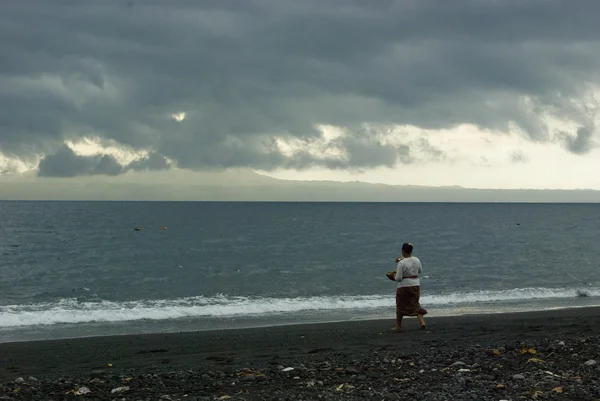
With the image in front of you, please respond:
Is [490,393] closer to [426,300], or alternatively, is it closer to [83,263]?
[426,300]

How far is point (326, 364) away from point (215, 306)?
1238 cm

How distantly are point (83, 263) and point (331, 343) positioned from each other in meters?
31.4

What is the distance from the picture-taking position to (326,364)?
10664mm

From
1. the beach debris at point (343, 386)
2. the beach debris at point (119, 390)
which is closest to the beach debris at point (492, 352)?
the beach debris at point (343, 386)

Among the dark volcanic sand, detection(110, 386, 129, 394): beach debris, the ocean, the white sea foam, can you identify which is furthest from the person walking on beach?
the white sea foam

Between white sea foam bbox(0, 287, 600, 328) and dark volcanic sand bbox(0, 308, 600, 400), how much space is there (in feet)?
14.7

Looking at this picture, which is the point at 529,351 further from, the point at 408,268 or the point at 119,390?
the point at 119,390

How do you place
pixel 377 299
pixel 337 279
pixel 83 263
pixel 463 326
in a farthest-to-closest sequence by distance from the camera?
pixel 83 263 < pixel 337 279 < pixel 377 299 < pixel 463 326

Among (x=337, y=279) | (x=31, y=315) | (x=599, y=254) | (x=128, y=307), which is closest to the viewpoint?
(x=31, y=315)

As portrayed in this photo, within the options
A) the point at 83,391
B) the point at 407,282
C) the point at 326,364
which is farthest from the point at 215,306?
the point at 83,391

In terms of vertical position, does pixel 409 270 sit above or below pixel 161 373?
above

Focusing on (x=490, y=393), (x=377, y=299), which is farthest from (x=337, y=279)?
(x=490, y=393)

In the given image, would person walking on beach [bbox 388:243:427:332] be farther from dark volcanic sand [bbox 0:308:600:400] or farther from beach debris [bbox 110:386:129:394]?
beach debris [bbox 110:386:129:394]

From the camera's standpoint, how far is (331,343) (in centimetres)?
1362
